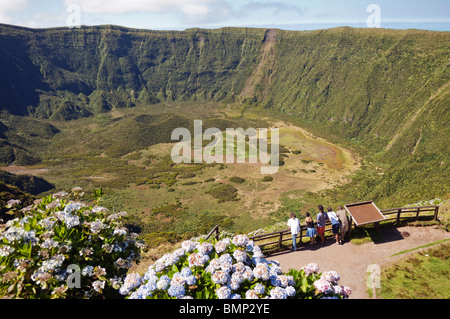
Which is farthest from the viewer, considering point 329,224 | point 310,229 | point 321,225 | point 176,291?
point 329,224

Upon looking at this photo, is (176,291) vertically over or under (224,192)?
under

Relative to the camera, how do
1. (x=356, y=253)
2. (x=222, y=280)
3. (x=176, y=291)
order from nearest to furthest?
(x=176, y=291), (x=222, y=280), (x=356, y=253)

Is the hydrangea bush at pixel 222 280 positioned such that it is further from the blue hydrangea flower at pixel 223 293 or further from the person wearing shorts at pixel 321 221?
the person wearing shorts at pixel 321 221

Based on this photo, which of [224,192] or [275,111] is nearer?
[224,192]

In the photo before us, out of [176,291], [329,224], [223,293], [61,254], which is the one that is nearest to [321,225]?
[329,224]

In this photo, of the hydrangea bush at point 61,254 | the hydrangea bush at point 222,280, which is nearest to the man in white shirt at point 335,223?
the hydrangea bush at point 222,280

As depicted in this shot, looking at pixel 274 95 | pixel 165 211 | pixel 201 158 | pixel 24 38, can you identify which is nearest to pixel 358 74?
pixel 274 95

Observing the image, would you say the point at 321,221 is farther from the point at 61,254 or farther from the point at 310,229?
the point at 61,254

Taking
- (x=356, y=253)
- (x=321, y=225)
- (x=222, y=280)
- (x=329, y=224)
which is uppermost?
(x=329, y=224)
